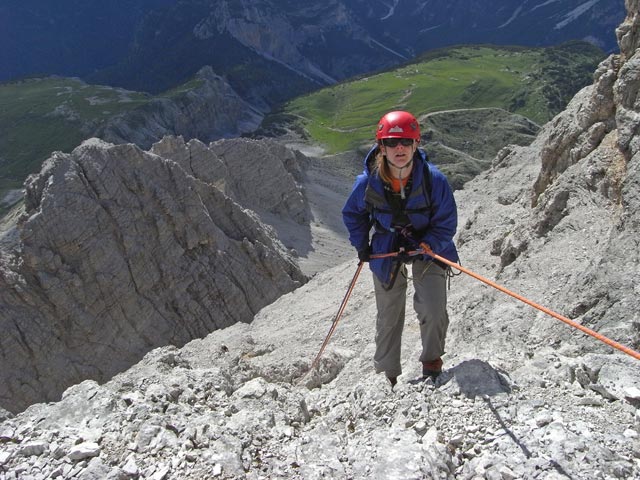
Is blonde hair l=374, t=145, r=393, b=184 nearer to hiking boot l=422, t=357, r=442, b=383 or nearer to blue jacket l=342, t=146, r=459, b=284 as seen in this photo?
blue jacket l=342, t=146, r=459, b=284

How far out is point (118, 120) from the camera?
394 ft

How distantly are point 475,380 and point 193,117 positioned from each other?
5708 inches

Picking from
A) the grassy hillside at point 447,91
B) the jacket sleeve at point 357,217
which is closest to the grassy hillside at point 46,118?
the grassy hillside at point 447,91

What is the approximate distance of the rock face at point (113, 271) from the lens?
30172 mm

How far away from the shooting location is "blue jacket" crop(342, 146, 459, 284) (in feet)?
26.9

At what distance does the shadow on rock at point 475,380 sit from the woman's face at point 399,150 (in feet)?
9.94

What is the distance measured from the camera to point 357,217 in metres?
8.87

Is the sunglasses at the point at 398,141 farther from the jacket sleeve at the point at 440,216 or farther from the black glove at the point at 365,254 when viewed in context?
the black glove at the point at 365,254

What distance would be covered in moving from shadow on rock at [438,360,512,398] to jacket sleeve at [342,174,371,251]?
2395 millimetres

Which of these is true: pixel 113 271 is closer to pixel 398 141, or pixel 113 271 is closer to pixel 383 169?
pixel 383 169

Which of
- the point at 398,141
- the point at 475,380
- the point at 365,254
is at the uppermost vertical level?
the point at 398,141

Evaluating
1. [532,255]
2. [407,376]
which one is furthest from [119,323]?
[407,376]

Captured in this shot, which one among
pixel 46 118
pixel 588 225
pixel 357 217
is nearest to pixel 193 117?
pixel 46 118

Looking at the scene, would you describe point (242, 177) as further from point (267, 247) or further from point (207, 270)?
point (207, 270)
